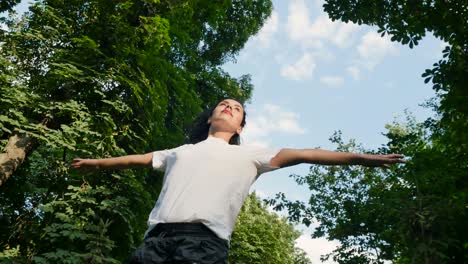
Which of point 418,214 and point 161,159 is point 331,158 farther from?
→ point 418,214

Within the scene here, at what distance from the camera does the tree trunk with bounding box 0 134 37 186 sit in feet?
23.5

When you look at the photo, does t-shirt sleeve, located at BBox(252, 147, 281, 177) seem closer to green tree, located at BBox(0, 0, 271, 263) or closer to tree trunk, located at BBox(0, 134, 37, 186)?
green tree, located at BBox(0, 0, 271, 263)

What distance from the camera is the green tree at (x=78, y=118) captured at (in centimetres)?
743

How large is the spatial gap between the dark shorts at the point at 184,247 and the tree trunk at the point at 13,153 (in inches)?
236

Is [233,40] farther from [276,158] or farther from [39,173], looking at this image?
[276,158]

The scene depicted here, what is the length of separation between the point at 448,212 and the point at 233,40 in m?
13.5

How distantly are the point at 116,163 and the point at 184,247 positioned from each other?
1060 mm

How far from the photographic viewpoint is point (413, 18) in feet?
29.9

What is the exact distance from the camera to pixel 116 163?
2.92 metres

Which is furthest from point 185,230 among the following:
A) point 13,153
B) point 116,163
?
point 13,153

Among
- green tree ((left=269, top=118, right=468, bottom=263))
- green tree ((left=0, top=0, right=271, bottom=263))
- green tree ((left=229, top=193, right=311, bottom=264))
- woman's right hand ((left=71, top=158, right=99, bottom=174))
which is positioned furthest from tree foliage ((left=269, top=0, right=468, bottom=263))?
green tree ((left=229, top=193, right=311, bottom=264))

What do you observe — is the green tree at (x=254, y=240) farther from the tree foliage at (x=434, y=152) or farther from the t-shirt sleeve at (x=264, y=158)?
the t-shirt sleeve at (x=264, y=158)

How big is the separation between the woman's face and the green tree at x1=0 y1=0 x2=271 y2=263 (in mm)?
4746

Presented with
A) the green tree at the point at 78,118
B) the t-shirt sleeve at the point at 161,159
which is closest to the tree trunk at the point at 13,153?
the green tree at the point at 78,118
